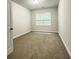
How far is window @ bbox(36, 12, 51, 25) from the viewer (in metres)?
8.20

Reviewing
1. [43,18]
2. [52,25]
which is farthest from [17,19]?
[52,25]

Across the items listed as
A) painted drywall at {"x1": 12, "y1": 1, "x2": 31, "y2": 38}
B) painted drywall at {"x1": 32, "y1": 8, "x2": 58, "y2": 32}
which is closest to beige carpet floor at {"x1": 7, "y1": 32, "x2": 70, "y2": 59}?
painted drywall at {"x1": 12, "y1": 1, "x2": 31, "y2": 38}

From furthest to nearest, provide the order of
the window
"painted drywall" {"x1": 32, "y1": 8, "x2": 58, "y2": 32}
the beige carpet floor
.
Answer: the window
"painted drywall" {"x1": 32, "y1": 8, "x2": 58, "y2": 32}
the beige carpet floor

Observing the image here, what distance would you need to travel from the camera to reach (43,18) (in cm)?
848

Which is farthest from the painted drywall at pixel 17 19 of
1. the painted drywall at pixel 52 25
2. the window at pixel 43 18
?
the window at pixel 43 18

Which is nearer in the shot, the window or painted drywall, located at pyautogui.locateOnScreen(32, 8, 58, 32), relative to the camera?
painted drywall, located at pyautogui.locateOnScreen(32, 8, 58, 32)

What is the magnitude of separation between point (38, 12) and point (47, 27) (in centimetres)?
202

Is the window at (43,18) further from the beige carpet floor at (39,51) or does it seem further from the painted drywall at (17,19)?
the beige carpet floor at (39,51)

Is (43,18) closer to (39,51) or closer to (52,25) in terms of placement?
(52,25)

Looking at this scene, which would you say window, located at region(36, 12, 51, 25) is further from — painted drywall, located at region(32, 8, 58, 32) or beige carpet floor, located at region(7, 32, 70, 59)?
beige carpet floor, located at region(7, 32, 70, 59)

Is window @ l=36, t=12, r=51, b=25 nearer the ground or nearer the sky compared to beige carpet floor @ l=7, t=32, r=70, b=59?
nearer the sky
